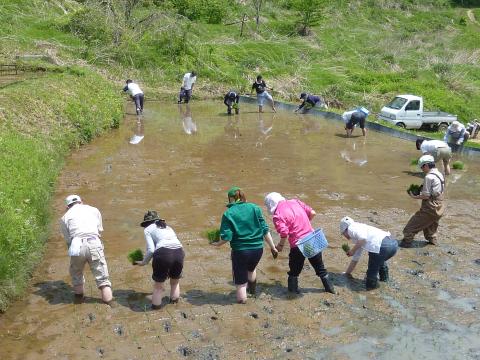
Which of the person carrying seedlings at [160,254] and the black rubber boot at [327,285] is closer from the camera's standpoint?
the person carrying seedlings at [160,254]

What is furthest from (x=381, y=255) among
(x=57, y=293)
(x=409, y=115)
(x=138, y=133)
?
(x=409, y=115)

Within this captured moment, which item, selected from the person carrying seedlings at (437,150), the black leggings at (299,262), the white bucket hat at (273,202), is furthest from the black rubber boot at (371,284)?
the person carrying seedlings at (437,150)

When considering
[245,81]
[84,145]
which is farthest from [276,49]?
[84,145]

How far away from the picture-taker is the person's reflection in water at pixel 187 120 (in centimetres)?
1824

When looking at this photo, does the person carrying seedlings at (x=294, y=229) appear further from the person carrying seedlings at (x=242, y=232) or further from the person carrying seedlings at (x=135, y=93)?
the person carrying seedlings at (x=135, y=93)

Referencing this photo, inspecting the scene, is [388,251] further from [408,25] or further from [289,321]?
[408,25]

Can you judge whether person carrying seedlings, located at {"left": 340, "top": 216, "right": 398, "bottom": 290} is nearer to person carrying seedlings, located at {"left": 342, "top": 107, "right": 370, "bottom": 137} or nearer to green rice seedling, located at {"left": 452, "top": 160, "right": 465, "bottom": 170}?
green rice seedling, located at {"left": 452, "top": 160, "right": 465, "bottom": 170}

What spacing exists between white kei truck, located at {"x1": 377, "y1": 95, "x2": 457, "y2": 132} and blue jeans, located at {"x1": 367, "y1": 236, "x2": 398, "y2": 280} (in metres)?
15.3

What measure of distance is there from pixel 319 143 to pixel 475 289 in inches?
384

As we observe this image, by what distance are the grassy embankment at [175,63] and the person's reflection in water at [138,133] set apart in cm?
76

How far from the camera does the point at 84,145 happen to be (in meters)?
15.6

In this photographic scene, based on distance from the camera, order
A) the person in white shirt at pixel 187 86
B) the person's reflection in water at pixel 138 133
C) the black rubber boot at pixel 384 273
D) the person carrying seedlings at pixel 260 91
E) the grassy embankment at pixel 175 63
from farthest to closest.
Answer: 1. the person in white shirt at pixel 187 86
2. the person carrying seedlings at pixel 260 91
3. the person's reflection in water at pixel 138 133
4. the grassy embankment at pixel 175 63
5. the black rubber boot at pixel 384 273

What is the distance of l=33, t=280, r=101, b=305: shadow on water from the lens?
24.3 feet

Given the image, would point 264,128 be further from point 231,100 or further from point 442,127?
point 442,127
